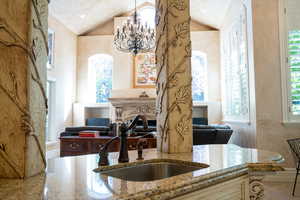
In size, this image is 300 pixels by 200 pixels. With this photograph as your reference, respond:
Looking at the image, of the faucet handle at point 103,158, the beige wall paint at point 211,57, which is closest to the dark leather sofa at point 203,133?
the faucet handle at point 103,158

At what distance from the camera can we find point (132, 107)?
828 cm

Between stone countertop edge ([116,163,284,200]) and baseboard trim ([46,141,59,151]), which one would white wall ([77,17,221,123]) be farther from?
stone countertop edge ([116,163,284,200])

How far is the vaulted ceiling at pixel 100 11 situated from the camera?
694 centimetres

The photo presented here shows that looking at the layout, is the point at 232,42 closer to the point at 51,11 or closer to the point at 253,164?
the point at 51,11

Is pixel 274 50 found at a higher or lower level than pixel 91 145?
higher

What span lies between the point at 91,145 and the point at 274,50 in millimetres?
3652

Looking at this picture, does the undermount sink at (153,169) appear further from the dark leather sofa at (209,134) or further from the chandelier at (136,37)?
the chandelier at (136,37)

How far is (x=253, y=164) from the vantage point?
1290 mm

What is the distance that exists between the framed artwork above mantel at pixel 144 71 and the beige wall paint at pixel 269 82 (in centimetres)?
438

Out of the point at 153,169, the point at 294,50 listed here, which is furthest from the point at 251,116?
the point at 153,169

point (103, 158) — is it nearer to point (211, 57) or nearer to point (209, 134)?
point (209, 134)

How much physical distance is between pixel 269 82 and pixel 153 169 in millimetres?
3721

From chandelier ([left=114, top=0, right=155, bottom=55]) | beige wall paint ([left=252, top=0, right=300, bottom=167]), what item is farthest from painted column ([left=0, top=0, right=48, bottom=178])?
chandelier ([left=114, top=0, right=155, bottom=55])

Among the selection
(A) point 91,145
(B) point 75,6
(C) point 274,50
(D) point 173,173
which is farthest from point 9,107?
(B) point 75,6
